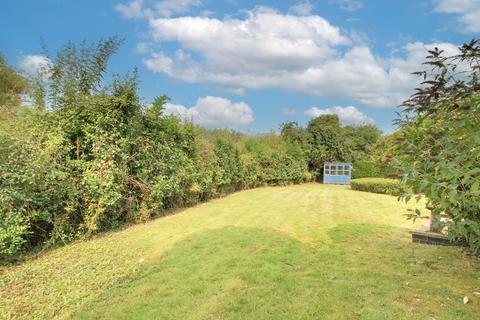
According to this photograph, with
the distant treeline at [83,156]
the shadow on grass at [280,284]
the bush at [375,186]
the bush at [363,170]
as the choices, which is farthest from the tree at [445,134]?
the bush at [363,170]

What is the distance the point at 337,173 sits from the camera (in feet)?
86.4

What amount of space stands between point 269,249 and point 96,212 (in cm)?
379

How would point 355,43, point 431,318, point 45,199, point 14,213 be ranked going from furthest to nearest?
point 355,43, point 45,199, point 14,213, point 431,318

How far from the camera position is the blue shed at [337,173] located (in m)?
26.2

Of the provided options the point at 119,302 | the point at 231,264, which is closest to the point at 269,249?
the point at 231,264

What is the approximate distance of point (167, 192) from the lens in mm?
9117

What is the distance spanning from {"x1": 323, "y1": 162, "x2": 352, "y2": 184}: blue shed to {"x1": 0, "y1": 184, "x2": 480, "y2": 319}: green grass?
1951 centimetres

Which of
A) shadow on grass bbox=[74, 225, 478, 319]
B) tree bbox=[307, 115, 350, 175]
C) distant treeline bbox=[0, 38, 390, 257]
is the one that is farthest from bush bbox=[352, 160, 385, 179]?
shadow on grass bbox=[74, 225, 478, 319]

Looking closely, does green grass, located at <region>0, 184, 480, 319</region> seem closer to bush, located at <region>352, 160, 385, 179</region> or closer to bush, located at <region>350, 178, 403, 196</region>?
bush, located at <region>350, 178, 403, 196</region>

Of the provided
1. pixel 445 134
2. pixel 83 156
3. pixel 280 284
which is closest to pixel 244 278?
pixel 280 284

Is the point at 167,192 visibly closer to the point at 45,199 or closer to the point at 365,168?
the point at 45,199

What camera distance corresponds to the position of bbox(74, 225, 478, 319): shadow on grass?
3.27m

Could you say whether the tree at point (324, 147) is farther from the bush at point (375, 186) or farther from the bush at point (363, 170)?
the bush at point (375, 186)

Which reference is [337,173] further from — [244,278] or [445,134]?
[445,134]
